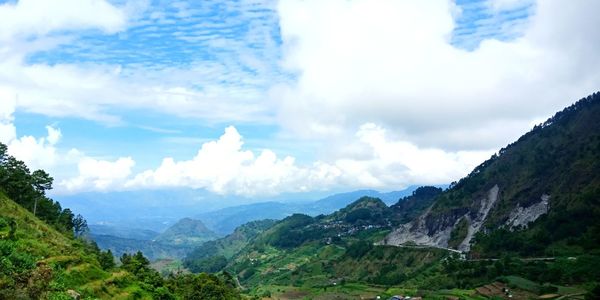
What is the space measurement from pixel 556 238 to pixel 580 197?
903 inches

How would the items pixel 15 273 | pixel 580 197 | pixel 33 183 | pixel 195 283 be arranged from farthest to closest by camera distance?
1. pixel 580 197
2. pixel 33 183
3. pixel 195 283
4. pixel 15 273

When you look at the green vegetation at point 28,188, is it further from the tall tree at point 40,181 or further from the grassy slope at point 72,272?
the grassy slope at point 72,272

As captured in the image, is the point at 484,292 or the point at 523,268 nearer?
the point at 484,292

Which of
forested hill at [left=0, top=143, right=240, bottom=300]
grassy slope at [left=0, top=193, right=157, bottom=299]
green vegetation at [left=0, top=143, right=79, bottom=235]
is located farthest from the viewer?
green vegetation at [left=0, top=143, right=79, bottom=235]

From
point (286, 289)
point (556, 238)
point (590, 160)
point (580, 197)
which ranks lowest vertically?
point (286, 289)

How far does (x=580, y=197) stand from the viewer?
17588 cm

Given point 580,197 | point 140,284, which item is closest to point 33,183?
point 140,284

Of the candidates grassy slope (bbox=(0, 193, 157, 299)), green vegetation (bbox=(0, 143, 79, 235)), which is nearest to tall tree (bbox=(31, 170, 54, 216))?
green vegetation (bbox=(0, 143, 79, 235))

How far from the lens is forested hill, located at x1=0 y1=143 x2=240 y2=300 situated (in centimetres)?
3719

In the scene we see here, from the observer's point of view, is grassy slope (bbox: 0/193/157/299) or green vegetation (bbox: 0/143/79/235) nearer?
grassy slope (bbox: 0/193/157/299)

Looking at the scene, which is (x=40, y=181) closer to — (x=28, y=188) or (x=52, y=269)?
(x=28, y=188)

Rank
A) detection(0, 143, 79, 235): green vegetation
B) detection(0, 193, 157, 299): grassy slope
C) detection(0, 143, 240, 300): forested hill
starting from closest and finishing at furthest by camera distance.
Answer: detection(0, 143, 240, 300): forested hill → detection(0, 193, 157, 299): grassy slope → detection(0, 143, 79, 235): green vegetation

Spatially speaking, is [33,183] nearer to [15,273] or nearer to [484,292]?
[15,273]

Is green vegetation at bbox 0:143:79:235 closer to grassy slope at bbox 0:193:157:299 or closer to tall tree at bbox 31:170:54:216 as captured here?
tall tree at bbox 31:170:54:216
